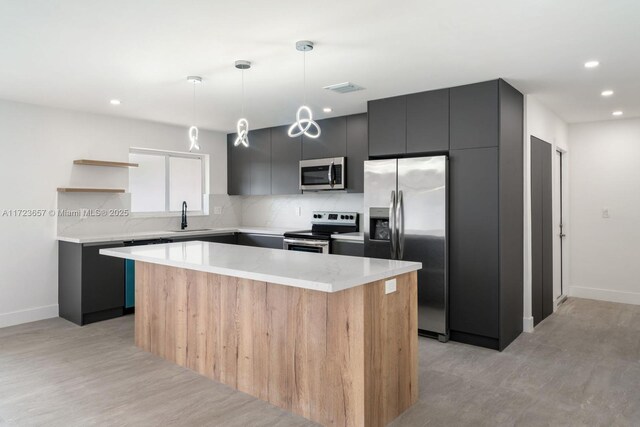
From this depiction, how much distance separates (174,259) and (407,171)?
7.43 ft

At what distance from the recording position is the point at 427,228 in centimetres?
400

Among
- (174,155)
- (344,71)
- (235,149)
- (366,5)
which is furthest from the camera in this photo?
(235,149)

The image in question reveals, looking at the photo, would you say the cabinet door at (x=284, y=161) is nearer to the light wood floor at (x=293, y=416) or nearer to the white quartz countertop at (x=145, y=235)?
the white quartz countertop at (x=145, y=235)

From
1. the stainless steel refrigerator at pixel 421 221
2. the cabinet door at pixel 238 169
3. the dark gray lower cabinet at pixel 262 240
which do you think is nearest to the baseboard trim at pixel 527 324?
the stainless steel refrigerator at pixel 421 221

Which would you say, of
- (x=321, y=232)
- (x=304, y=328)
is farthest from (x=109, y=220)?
(x=304, y=328)

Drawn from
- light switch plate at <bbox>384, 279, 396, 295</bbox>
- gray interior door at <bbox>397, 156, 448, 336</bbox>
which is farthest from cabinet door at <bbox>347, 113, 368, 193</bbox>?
light switch plate at <bbox>384, 279, 396, 295</bbox>

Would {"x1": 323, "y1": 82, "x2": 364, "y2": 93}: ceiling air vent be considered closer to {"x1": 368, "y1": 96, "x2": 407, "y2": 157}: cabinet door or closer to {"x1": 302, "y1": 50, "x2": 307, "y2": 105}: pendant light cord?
{"x1": 302, "y1": 50, "x2": 307, "y2": 105}: pendant light cord

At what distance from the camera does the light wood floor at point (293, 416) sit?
2.57 meters

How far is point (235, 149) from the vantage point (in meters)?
6.59

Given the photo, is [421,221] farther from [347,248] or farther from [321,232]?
[321,232]

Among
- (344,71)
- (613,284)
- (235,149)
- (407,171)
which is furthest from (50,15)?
(613,284)

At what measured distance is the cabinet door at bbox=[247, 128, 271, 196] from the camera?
6145mm

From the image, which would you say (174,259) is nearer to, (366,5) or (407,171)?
(366,5)

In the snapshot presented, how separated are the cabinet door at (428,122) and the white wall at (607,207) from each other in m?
2.86
